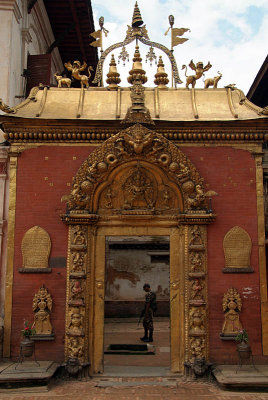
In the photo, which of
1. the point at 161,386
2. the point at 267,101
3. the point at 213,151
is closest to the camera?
the point at 161,386

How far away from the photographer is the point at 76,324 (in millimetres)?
8594

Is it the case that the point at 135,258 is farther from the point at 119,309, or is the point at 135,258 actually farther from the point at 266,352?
the point at 266,352

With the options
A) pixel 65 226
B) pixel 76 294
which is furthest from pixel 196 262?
pixel 65 226

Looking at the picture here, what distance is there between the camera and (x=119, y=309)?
68.7ft

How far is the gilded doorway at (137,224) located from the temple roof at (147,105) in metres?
0.97

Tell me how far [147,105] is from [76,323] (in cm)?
510

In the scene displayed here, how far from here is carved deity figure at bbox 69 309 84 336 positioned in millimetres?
8555

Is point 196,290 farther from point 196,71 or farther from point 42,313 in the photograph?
point 196,71

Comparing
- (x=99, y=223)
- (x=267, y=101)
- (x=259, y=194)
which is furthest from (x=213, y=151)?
(x=267, y=101)

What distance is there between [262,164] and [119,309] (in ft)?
44.2

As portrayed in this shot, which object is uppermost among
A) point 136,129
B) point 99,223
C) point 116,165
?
point 136,129

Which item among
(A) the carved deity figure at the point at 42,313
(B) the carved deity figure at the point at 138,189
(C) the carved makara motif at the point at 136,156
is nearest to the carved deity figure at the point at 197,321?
(C) the carved makara motif at the point at 136,156

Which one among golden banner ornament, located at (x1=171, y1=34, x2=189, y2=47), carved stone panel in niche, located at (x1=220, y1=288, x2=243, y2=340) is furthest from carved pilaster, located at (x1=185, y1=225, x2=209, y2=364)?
golden banner ornament, located at (x1=171, y1=34, x2=189, y2=47)

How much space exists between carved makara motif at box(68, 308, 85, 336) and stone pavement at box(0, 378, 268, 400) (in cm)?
93
